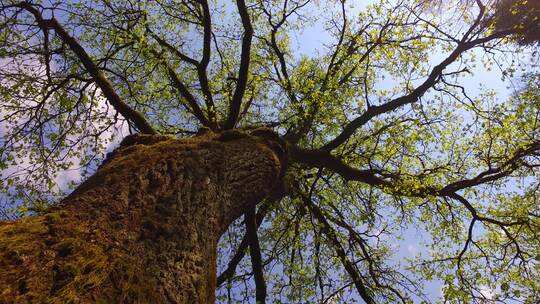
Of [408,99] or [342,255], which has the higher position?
[408,99]

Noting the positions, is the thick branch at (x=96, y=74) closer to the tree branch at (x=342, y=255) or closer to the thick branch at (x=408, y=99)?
the thick branch at (x=408, y=99)

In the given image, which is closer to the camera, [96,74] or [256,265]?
[96,74]

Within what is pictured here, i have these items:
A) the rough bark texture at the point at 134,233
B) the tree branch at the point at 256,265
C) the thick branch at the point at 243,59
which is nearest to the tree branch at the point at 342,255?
the tree branch at the point at 256,265

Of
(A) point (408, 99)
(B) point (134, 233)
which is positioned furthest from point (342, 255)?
(B) point (134, 233)

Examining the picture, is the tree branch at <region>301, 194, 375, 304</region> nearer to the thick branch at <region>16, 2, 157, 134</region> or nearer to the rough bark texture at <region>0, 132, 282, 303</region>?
the thick branch at <region>16, 2, 157, 134</region>

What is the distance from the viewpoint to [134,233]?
2.88 m

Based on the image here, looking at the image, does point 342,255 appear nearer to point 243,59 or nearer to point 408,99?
point 408,99

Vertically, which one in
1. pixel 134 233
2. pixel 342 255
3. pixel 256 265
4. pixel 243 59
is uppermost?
pixel 243 59

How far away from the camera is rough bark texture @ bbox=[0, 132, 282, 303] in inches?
86.1

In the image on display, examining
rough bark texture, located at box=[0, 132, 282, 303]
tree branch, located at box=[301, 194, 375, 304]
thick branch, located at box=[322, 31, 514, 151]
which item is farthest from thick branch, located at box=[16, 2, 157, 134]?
tree branch, located at box=[301, 194, 375, 304]

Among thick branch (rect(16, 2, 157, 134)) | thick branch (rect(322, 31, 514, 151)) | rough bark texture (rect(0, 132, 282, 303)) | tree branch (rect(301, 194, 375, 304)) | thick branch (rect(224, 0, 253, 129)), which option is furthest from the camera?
tree branch (rect(301, 194, 375, 304))

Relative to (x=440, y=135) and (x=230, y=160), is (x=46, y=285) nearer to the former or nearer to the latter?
(x=230, y=160)

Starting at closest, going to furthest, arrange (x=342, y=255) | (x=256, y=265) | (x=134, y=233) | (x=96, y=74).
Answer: (x=134, y=233)
(x=96, y=74)
(x=256, y=265)
(x=342, y=255)

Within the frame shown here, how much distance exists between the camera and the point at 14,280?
1.98 meters
